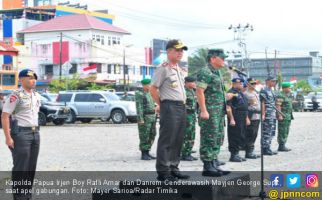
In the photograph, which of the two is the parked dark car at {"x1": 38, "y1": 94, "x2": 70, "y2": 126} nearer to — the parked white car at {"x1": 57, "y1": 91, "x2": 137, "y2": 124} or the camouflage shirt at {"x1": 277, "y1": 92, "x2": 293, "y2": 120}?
the parked white car at {"x1": 57, "y1": 91, "x2": 137, "y2": 124}

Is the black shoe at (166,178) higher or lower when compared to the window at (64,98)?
lower

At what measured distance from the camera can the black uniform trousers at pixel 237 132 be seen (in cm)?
1207

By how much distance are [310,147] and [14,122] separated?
9.54 m

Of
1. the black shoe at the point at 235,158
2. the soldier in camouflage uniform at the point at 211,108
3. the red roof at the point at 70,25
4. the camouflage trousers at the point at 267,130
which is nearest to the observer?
the soldier in camouflage uniform at the point at 211,108

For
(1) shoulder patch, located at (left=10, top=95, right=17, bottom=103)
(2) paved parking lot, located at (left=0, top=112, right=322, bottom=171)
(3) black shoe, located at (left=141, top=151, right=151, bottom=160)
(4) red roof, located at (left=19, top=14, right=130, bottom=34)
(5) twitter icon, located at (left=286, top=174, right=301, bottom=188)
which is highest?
(4) red roof, located at (left=19, top=14, right=130, bottom=34)

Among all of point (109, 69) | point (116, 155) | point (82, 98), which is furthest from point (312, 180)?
point (109, 69)

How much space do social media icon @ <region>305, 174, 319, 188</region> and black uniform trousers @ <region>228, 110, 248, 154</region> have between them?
2.84 m

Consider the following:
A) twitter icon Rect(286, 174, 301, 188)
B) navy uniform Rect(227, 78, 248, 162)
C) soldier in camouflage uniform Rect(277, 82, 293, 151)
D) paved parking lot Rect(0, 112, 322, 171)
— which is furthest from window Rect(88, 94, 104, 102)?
twitter icon Rect(286, 174, 301, 188)

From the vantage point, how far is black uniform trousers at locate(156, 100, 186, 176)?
22.9ft

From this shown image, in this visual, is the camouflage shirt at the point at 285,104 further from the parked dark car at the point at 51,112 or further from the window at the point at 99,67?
the window at the point at 99,67

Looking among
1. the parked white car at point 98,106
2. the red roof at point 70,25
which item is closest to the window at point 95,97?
the parked white car at point 98,106

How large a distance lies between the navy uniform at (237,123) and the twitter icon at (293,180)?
9.79ft

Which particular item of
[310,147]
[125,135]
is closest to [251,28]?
[125,135]

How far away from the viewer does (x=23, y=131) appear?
7344 mm
